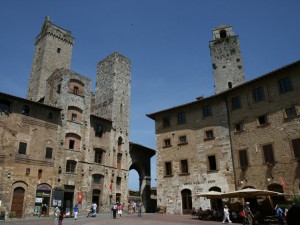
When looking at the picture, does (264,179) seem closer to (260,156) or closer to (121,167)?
(260,156)

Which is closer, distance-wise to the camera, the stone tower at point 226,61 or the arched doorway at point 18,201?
the arched doorway at point 18,201

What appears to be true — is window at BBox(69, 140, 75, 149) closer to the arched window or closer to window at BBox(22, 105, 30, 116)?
window at BBox(22, 105, 30, 116)

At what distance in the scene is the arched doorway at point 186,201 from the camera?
94.2 ft

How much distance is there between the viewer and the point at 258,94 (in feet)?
86.1

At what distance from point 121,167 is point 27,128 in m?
13.6

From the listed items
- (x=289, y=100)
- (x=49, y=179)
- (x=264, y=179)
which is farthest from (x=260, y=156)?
(x=49, y=179)

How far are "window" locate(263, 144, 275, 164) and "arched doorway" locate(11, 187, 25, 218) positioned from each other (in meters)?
22.8

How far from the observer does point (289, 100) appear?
2347 centimetres

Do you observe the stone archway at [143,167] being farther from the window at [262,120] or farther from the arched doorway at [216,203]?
the window at [262,120]

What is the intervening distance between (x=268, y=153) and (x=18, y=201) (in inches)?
920

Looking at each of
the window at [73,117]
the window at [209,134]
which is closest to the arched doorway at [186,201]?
the window at [209,134]

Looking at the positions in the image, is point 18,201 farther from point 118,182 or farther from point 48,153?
point 118,182

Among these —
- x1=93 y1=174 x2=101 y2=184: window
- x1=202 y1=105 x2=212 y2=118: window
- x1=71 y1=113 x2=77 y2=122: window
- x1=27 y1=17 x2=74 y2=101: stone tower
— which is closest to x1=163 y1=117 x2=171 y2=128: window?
x1=202 y1=105 x2=212 y2=118: window

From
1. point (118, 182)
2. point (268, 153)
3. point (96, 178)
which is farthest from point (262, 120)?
point (96, 178)
